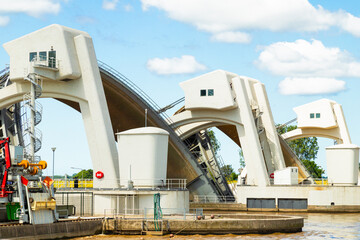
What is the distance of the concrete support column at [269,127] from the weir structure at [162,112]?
0.09 m

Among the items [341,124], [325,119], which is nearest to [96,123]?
[325,119]

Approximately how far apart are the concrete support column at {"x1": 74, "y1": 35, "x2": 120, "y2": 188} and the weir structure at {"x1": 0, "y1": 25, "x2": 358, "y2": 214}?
7 centimetres

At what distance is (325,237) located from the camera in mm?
35062

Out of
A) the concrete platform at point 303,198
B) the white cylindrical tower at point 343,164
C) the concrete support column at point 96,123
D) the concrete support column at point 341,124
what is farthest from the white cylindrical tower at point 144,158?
the concrete support column at point 341,124

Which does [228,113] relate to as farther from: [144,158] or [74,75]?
[74,75]

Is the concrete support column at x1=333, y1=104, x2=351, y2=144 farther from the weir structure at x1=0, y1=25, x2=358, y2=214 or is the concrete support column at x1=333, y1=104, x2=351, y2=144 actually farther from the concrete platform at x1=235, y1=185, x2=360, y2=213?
the concrete platform at x1=235, y1=185, x2=360, y2=213

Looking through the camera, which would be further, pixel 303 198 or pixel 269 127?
pixel 269 127

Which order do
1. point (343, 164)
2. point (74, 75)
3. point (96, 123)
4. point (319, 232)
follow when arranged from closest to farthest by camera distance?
point (319, 232)
point (74, 75)
point (96, 123)
point (343, 164)

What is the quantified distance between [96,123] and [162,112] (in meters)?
15.6

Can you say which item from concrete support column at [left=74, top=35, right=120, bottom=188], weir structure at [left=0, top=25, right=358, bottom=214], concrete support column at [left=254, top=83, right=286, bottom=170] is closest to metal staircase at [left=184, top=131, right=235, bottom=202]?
weir structure at [left=0, top=25, right=358, bottom=214]

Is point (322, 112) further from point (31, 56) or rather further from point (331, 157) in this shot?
point (31, 56)

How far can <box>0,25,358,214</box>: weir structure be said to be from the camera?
43.0 meters

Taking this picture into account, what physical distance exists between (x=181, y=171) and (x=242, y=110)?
25.9 feet

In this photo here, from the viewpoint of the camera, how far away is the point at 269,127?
61.2 meters
